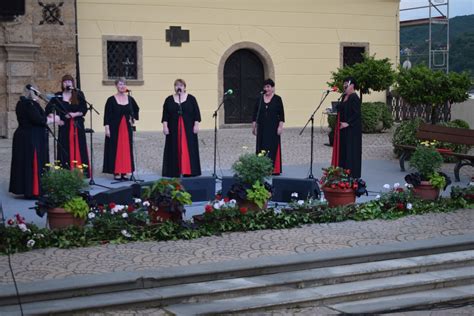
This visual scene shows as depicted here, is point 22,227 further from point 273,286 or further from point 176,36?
point 176,36

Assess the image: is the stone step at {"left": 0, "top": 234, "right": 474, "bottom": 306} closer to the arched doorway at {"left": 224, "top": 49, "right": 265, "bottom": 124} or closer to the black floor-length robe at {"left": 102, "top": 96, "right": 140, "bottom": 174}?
the black floor-length robe at {"left": 102, "top": 96, "right": 140, "bottom": 174}

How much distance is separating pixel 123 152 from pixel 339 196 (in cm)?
456

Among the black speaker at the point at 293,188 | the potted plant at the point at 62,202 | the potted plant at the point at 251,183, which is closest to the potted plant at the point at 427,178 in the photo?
the black speaker at the point at 293,188

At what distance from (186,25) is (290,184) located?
12501mm

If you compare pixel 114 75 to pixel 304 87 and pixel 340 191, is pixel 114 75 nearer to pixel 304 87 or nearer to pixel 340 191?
pixel 304 87

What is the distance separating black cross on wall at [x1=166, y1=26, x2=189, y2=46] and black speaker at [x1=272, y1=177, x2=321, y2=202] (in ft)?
39.7

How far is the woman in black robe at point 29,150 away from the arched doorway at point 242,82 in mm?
12273

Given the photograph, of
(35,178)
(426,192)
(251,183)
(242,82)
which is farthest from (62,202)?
(242,82)

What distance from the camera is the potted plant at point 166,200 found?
9.09 metres

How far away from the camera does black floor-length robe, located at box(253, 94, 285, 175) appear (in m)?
14.3

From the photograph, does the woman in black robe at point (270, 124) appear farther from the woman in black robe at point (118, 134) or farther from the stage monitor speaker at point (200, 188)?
the stage monitor speaker at point (200, 188)

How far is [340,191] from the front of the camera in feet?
34.3

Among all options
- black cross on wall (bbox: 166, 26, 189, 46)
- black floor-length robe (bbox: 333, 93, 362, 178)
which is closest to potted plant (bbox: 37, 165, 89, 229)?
black floor-length robe (bbox: 333, 93, 362, 178)

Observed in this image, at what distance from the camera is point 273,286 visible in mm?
Answer: 7301
